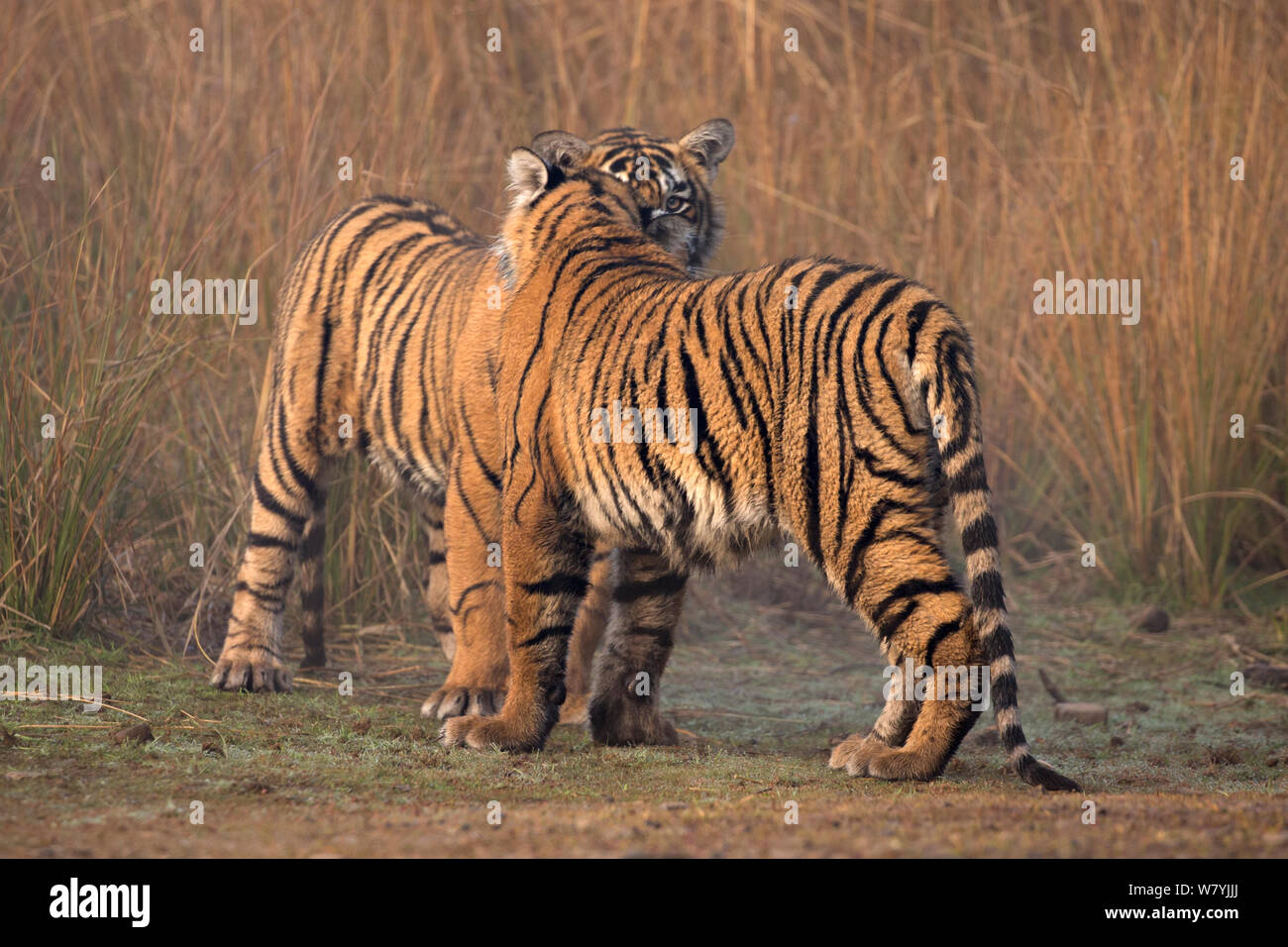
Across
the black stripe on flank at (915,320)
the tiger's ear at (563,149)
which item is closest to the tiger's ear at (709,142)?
the tiger's ear at (563,149)

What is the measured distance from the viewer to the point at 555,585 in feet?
13.9

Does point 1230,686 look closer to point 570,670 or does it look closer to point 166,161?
point 570,670

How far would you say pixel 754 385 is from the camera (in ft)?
12.5

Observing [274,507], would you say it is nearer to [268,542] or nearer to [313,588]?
[268,542]

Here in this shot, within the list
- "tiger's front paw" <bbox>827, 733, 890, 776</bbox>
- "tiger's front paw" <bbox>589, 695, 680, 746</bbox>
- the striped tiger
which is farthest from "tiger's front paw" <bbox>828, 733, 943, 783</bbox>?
the striped tiger

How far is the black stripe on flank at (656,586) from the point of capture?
4465 millimetres

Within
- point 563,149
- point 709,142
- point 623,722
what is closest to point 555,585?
point 623,722

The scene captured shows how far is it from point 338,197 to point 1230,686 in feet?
13.2

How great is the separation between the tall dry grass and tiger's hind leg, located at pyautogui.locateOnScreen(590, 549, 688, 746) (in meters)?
1.71

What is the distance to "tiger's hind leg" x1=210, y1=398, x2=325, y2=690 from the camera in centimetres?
523

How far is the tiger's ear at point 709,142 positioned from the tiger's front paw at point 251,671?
2416 mm

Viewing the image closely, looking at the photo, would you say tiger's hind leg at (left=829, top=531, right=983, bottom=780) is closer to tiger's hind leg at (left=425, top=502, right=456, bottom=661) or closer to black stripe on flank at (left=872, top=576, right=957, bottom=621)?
black stripe on flank at (left=872, top=576, right=957, bottom=621)

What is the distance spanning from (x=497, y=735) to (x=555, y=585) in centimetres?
46
